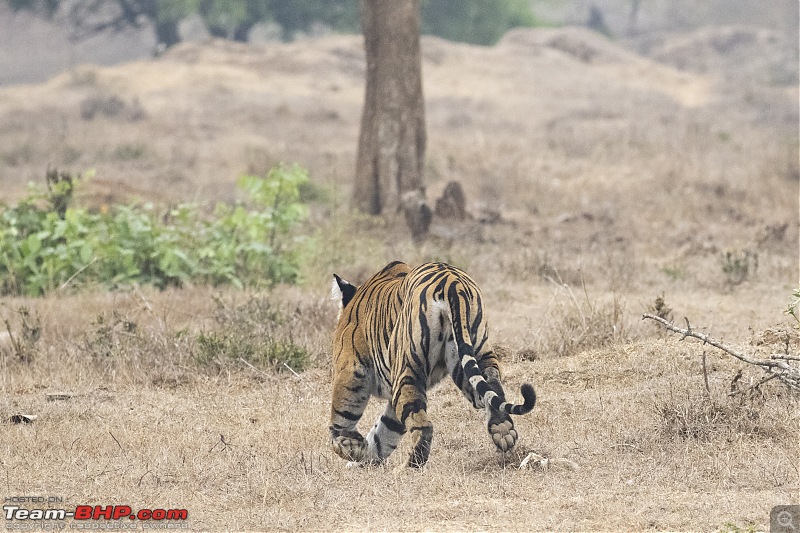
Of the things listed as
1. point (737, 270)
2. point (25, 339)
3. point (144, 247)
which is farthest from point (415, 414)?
point (737, 270)

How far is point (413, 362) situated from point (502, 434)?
563mm

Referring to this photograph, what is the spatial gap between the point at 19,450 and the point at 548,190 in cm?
1369

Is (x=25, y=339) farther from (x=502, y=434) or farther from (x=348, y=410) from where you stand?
(x=502, y=434)

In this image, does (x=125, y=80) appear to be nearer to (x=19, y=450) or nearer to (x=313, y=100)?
(x=313, y=100)

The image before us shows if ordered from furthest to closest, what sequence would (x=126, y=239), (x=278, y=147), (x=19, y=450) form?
1. (x=278, y=147)
2. (x=126, y=239)
3. (x=19, y=450)

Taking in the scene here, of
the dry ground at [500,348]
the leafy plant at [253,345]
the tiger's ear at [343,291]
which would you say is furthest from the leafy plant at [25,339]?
the tiger's ear at [343,291]

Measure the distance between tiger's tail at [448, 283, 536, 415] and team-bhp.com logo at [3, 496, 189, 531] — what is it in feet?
4.84

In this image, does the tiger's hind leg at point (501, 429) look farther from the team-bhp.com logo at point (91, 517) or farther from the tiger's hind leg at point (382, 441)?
the team-bhp.com logo at point (91, 517)

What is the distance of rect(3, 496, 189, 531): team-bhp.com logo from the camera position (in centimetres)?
532

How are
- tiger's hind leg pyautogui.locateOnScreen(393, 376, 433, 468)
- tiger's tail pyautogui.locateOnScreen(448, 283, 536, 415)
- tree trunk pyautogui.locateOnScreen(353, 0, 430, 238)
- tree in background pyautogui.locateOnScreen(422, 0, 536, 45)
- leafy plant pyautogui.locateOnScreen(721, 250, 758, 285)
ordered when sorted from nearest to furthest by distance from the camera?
1. tiger's tail pyautogui.locateOnScreen(448, 283, 536, 415)
2. tiger's hind leg pyautogui.locateOnScreen(393, 376, 433, 468)
3. leafy plant pyautogui.locateOnScreen(721, 250, 758, 285)
4. tree trunk pyautogui.locateOnScreen(353, 0, 430, 238)
5. tree in background pyautogui.locateOnScreen(422, 0, 536, 45)

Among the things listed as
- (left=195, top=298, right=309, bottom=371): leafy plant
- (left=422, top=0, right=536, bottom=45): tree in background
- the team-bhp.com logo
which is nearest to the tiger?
the team-bhp.com logo

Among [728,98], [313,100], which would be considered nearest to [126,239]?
[313,100]

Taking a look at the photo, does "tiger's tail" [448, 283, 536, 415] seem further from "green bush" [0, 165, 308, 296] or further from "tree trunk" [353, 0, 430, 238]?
"tree trunk" [353, 0, 430, 238]

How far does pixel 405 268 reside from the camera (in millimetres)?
6949
